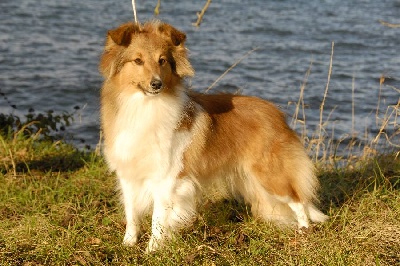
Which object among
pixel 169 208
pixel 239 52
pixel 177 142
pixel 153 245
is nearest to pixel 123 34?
pixel 177 142

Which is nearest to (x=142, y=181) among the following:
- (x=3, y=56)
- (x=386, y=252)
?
(x=386, y=252)

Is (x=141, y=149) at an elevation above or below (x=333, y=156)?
above

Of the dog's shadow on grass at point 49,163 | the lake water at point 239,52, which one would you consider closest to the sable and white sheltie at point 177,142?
the dog's shadow on grass at point 49,163

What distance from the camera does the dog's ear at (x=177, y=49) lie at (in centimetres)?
539

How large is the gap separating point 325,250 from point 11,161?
3976 millimetres

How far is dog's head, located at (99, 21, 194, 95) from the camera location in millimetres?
5199

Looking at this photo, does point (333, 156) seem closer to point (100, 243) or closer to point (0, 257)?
point (100, 243)

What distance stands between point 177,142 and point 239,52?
899cm

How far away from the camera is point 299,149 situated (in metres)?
6.08

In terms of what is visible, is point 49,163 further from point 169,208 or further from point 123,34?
point 123,34

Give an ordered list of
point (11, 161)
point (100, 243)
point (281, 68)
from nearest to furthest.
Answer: point (100, 243), point (11, 161), point (281, 68)

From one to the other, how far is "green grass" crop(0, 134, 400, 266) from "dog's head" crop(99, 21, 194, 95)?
1.28m

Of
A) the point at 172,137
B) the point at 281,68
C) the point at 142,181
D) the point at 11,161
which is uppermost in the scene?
the point at 172,137

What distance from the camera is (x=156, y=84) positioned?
509 centimetres
